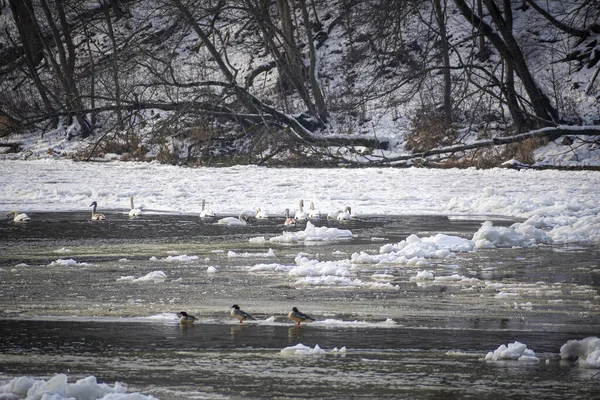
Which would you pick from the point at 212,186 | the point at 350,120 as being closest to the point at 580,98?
the point at 350,120

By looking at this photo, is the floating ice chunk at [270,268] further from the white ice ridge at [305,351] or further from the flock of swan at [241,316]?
the white ice ridge at [305,351]

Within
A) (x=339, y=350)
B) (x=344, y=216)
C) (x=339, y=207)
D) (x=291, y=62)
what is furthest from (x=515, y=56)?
(x=291, y=62)

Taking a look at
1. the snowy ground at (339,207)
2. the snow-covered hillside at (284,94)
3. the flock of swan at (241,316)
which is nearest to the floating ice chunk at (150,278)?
the snowy ground at (339,207)

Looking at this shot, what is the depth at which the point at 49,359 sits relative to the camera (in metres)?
6.60

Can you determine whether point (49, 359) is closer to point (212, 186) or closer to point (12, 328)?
point (12, 328)

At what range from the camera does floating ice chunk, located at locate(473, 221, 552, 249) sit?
42.8 feet

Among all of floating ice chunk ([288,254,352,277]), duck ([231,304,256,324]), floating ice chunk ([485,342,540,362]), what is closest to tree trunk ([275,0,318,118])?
floating ice chunk ([288,254,352,277])

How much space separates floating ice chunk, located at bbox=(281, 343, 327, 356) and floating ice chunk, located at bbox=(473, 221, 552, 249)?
6.61 meters

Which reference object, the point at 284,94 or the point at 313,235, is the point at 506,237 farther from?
the point at 284,94

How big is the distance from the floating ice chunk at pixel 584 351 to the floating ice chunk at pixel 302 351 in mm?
1771

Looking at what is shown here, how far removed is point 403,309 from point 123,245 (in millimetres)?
6741

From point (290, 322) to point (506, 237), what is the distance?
241 inches

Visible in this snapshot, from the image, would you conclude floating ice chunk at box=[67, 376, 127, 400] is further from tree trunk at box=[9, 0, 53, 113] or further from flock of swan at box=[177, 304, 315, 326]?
tree trunk at box=[9, 0, 53, 113]

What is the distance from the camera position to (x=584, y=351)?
21.3ft
